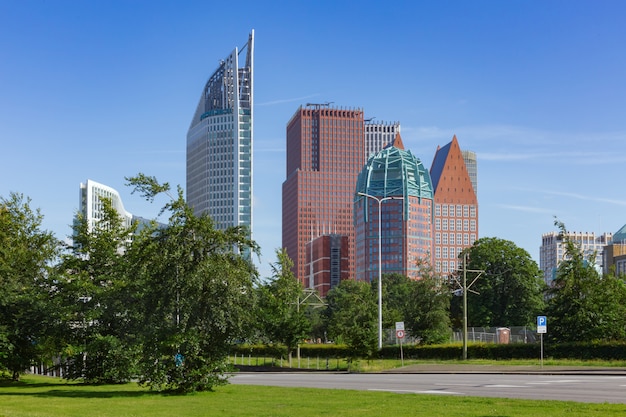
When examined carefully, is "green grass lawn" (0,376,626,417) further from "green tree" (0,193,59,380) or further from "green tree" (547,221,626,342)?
"green tree" (547,221,626,342)

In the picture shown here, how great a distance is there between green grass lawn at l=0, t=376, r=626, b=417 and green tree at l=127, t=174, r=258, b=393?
1036 mm

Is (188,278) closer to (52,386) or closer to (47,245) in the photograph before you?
(52,386)

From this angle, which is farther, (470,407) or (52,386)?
(52,386)

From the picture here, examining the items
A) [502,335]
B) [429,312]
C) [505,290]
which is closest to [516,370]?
[429,312]

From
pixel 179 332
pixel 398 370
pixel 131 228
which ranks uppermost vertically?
pixel 131 228

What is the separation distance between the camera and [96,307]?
4062 centimetres

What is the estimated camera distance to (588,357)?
2183 inches

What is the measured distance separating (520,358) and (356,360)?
38.0 ft

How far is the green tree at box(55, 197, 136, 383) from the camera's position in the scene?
130 feet

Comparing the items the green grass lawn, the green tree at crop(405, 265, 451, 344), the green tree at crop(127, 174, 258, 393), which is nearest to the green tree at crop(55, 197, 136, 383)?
the green grass lawn

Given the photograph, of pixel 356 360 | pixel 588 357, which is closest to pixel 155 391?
pixel 356 360

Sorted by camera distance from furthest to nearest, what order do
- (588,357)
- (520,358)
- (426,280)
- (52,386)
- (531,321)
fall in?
(531,321), (426,280), (520,358), (588,357), (52,386)

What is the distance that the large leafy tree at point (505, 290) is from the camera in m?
108

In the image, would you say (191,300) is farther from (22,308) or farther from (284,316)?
(284,316)
